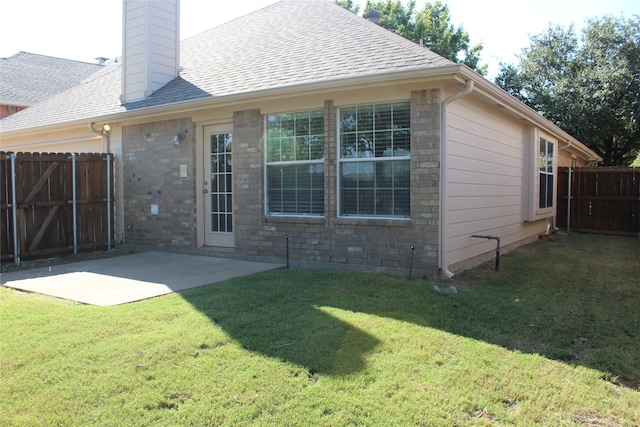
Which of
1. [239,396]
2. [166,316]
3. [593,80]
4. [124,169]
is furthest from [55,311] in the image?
[593,80]

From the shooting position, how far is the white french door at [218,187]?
845cm

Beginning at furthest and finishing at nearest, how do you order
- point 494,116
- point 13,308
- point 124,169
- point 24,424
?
1. point 124,169
2. point 494,116
3. point 13,308
4. point 24,424

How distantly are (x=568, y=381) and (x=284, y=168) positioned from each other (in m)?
5.15

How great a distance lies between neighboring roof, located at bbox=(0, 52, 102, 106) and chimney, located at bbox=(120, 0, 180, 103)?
416 inches

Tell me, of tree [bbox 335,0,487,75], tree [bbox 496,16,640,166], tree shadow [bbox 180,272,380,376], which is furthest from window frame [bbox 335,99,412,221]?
tree [bbox 335,0,487,75]

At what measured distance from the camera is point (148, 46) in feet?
33.7

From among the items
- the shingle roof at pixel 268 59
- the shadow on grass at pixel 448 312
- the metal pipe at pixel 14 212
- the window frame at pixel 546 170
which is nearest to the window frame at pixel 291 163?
the shingle roof at pixel 268 59

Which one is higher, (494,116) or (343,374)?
(494,116)

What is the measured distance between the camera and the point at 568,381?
329cm

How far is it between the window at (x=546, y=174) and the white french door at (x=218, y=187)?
7.20 meters

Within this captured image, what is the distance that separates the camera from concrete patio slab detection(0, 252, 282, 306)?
5.65m

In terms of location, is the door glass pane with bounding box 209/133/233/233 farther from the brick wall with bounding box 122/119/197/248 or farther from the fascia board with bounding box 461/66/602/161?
the fascia board with bounding box 461/66/602/161

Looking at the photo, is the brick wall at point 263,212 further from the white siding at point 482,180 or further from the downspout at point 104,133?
the downspout at point 104,133

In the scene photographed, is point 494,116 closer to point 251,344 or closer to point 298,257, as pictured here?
point 298,257
